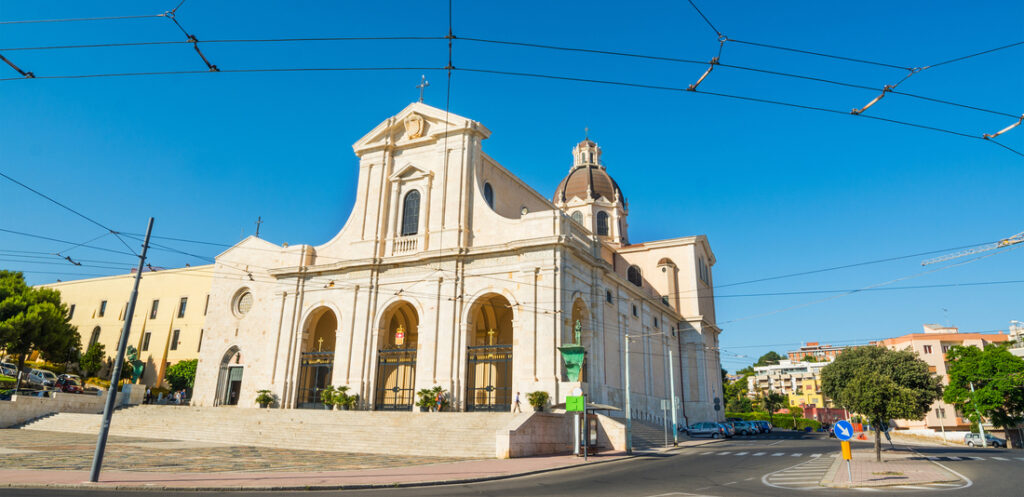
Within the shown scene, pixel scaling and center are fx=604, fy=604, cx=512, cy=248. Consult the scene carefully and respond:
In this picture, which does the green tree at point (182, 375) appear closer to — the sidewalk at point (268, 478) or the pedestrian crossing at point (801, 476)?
the sidewalk at point (268, 478)

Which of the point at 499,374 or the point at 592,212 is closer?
the point at 499,374

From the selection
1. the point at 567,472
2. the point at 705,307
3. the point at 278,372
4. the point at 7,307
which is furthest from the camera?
the point at 705,307

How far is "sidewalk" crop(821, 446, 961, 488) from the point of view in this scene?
14328mm

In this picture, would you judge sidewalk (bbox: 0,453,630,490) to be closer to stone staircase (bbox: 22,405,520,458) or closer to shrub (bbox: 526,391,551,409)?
stone staircase (bbox: 22,405,520,458)

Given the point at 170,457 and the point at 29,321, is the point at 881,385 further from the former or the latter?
the point at 29,321

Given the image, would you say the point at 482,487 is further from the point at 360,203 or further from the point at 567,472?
the point at 360,203

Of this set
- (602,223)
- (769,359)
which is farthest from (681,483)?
(769,359)

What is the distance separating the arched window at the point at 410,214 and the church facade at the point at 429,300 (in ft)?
0.23

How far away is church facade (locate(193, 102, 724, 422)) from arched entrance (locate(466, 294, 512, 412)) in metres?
0.11

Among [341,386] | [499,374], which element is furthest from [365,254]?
[499,374]

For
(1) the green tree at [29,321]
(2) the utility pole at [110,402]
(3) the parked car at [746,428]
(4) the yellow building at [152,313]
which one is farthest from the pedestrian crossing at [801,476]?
(1) the green tree at [29,321]

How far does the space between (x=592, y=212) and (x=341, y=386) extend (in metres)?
32.6

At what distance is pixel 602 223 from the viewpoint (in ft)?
188

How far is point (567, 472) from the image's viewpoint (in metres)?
17.2
